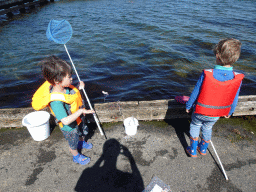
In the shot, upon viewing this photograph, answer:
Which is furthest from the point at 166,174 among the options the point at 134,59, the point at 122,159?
the point at 134,59

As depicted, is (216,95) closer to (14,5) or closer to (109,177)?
(109,177)

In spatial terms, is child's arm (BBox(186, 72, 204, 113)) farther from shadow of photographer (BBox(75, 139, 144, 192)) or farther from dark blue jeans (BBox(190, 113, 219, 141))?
shadow of photographer (BBox(75, 139, 144, 192))

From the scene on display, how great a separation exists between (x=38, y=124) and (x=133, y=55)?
341 inches

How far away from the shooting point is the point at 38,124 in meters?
3.93

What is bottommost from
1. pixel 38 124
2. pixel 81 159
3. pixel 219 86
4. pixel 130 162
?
pixel 130 162

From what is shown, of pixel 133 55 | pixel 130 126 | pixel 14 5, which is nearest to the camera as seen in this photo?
pixel 130 126

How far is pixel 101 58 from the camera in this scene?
11273mm

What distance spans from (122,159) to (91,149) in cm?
81

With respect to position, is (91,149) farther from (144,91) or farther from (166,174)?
(144,91)

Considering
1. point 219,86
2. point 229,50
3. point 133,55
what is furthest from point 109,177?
point 133,55

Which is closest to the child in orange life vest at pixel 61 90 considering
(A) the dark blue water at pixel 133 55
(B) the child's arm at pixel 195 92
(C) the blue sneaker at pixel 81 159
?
(C) the blue sneaker at pixel 81 159

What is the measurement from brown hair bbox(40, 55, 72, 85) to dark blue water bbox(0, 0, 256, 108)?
187 inches

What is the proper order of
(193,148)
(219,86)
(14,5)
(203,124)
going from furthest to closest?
(14,5) → (193,148) → (203,124) → (219,86)

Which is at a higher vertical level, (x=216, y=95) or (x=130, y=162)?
(x=216, y=95)
